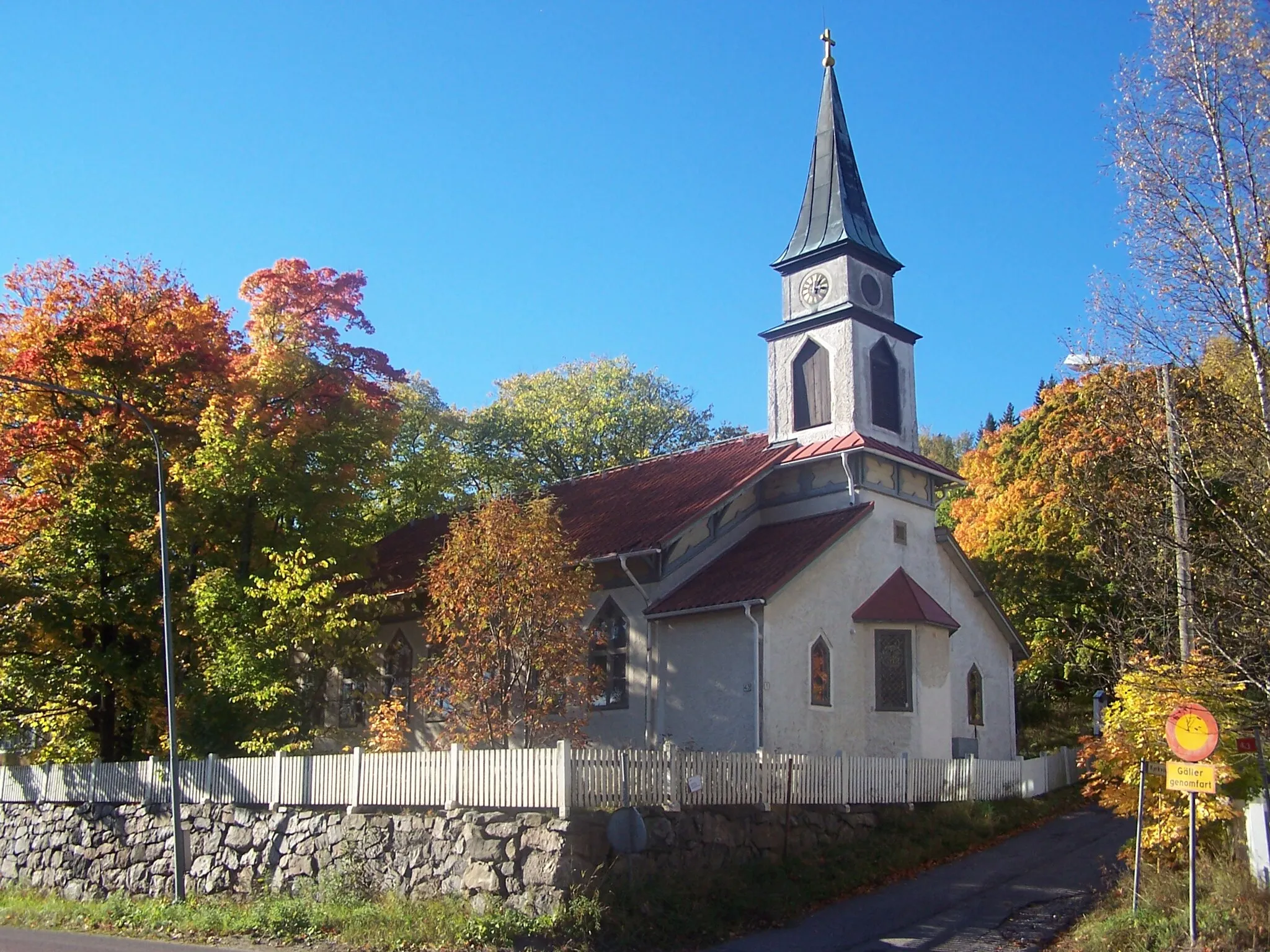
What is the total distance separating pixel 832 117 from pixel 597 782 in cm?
2209

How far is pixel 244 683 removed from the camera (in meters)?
22.7

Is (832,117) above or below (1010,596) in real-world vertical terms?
above

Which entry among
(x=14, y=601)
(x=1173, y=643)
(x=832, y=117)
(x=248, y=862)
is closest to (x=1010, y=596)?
(x=832, y=117)

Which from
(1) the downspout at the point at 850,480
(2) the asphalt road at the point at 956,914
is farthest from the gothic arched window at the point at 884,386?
(2) the asphalt road at the point at 956,914

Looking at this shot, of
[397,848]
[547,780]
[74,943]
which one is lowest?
[74,943]

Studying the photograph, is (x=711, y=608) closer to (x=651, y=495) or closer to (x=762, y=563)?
(x=762, y=563)

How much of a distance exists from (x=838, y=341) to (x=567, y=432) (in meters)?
24.1

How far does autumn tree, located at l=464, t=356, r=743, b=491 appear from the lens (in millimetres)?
51625

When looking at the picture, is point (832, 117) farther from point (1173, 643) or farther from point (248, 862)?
point (248, 862)

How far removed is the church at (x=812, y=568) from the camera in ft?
78.1

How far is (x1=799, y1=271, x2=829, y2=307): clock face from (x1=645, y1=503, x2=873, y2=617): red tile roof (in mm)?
5883

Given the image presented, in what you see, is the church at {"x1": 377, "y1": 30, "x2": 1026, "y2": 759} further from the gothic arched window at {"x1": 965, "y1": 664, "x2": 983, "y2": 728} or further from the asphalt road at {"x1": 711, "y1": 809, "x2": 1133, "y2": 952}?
the asphalt road at {"x1": 711, "y1": 809, "x2": 1133, "y2": 952}

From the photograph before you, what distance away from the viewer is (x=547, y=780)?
16391 mm

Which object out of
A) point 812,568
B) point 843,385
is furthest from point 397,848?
point 843,385
